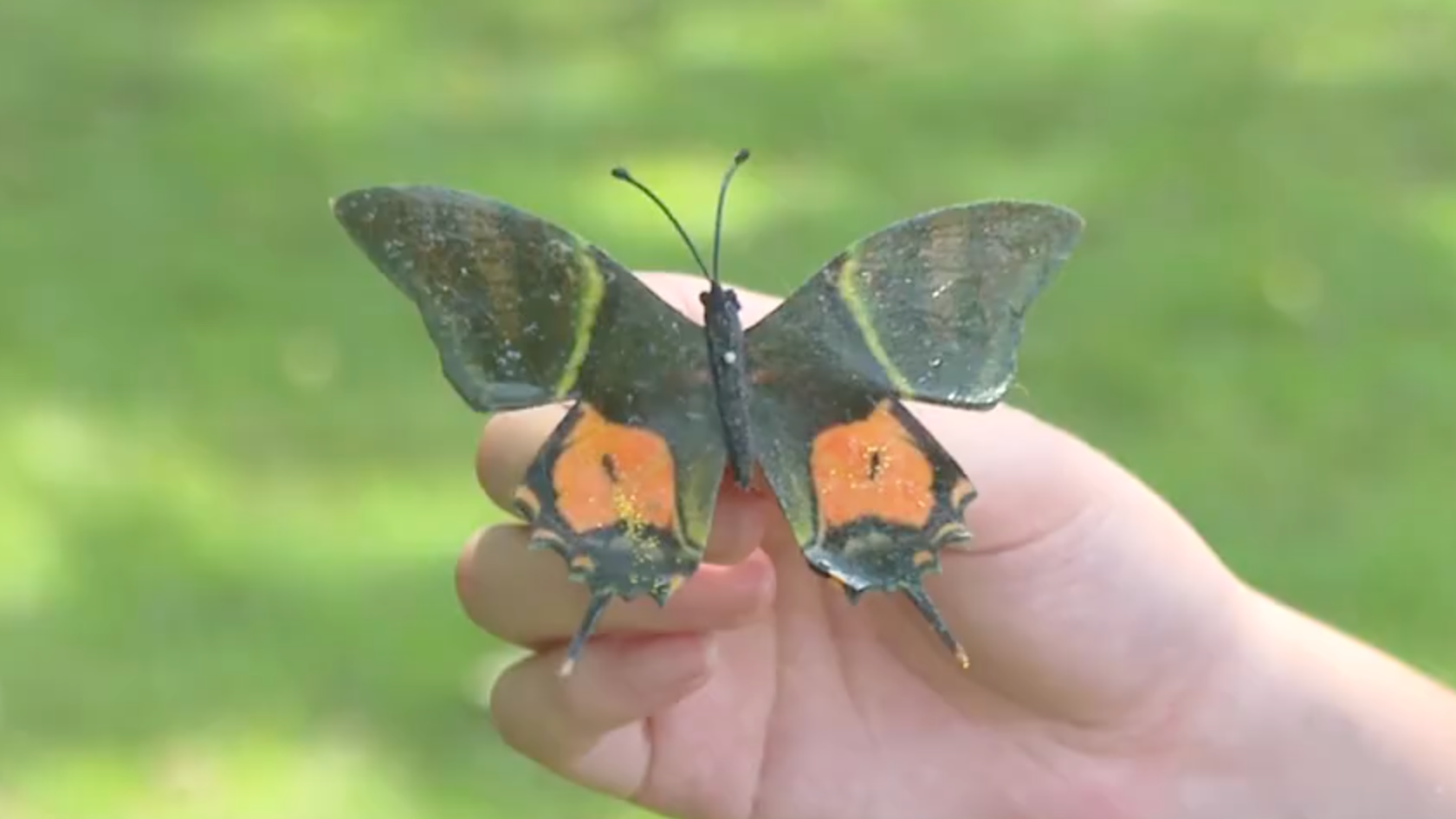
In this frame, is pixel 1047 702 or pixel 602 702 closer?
pixel 602 702

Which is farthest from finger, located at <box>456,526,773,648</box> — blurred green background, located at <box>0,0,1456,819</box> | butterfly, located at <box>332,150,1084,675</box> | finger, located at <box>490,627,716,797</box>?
blurred green background, located at <box>0,0,1456,819</box>

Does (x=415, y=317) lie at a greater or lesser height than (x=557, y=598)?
greater

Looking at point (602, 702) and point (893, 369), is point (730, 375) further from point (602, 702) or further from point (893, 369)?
point (602, 702)

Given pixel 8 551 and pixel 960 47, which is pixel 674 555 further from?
pixel 960 47

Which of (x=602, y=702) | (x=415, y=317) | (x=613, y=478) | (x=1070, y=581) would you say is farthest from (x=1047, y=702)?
(x=415, y=317)

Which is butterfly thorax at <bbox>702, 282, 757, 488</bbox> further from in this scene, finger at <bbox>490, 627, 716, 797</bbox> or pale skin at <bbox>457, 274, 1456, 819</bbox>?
pale skin at <bbox>457, 274, 1456, 819</bbox>

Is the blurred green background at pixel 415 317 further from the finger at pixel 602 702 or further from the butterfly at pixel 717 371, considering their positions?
the butterfly at pixel 717 371

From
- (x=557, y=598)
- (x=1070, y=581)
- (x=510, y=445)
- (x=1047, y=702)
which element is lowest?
(x=1047, y=702)

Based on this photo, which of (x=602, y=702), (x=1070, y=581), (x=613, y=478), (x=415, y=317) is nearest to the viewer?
(x=613, y=478)
